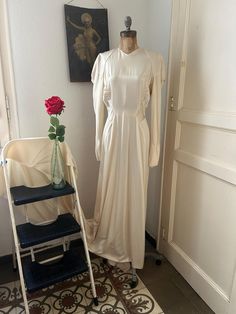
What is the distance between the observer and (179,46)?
151 cm

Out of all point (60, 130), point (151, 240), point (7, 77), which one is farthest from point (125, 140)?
point (151, 240)

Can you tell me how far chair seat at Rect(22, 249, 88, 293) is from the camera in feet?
4.44

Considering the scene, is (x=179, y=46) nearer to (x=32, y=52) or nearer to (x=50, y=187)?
(x=32, y=52)

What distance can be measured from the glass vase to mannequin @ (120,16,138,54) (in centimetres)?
68

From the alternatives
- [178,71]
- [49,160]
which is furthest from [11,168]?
[178,71]

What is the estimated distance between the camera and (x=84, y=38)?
1.63 metres

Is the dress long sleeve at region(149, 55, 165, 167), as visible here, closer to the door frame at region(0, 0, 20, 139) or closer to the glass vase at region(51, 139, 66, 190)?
the glass vase at region(51, 139, 66, 190)

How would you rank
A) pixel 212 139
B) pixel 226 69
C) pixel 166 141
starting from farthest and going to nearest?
pixel 166 141 → pixel 212 139 → pixel 226 69

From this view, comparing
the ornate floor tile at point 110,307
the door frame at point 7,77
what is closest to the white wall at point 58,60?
the door frame at point 7,77

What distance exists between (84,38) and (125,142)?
0.77m

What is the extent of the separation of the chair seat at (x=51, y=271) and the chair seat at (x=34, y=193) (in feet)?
1.49

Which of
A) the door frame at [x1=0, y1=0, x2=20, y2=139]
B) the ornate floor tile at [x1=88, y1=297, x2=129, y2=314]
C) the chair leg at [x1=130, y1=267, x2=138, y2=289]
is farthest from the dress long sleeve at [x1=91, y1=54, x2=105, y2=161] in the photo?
the ornate floor tile at [x1=88, y1=297, x2=129, y2=314]

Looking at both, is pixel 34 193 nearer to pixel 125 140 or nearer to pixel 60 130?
pixel 60 130

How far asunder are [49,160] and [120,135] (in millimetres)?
494
